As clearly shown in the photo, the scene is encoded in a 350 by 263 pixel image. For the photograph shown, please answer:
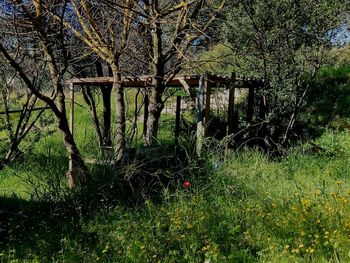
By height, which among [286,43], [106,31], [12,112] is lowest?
[12,112]

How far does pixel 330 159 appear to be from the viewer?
819cm

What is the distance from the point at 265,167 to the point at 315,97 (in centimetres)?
805

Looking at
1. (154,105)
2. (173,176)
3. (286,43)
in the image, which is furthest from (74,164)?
(286,43)

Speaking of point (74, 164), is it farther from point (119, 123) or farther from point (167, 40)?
point (167, 40)

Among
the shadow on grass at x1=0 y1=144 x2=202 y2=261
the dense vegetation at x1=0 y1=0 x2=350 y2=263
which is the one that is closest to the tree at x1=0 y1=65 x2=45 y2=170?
the dense vegetation at x1=0 y1=0 x2=350 y2=263

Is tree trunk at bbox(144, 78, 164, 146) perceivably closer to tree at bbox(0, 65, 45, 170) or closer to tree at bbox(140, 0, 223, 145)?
tree at bbox(140, 0, 223, 145)

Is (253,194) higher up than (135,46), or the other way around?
(135,46)

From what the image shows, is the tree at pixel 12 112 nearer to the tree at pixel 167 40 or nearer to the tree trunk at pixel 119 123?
the tree trunk at pixel 119 123

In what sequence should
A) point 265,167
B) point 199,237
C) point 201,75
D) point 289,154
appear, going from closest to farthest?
1. point 199,237
2. point 265,167
3. point 289,154
4. point 201,75

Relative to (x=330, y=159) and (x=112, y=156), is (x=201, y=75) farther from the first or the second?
(x=112, y=156)

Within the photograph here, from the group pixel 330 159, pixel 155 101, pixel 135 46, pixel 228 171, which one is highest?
pixel 135 46

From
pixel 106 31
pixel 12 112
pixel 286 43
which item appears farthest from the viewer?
pixel 286 43

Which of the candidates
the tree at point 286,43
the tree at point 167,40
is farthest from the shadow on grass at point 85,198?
the tree at point 286,43

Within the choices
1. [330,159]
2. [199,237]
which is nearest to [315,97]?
[330,159]
